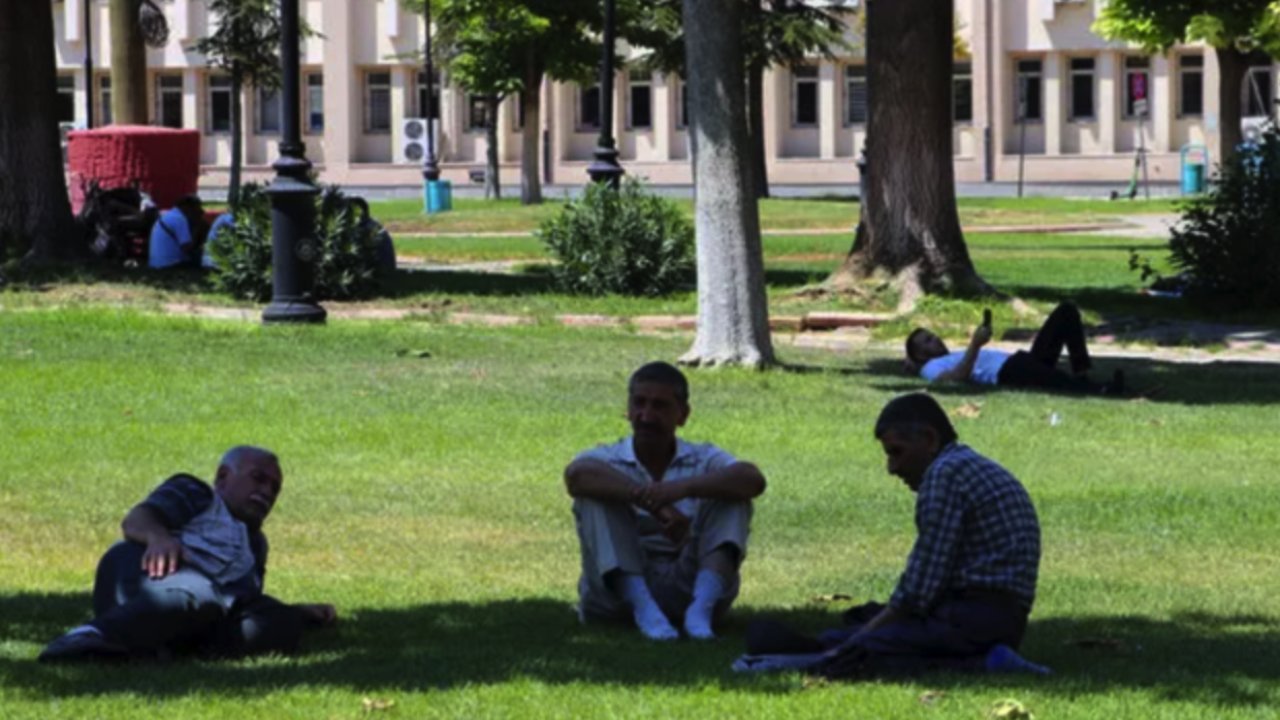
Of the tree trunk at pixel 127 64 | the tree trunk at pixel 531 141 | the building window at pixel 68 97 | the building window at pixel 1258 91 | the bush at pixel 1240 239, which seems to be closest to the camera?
the bush at pixel 1240 239

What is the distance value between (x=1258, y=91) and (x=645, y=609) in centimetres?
6173

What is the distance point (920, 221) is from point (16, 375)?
9.24 meters

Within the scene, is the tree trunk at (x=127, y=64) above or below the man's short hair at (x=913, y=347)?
above

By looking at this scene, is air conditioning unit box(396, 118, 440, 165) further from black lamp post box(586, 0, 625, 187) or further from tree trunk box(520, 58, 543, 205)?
black lamp post box(586, 0, 625, 187)

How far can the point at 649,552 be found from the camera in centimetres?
981

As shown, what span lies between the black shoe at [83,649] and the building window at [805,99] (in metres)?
66.3

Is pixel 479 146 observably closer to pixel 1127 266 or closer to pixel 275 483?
pixel 1127 266

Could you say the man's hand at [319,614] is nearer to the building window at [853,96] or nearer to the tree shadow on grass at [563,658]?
the tree shadow on grass at [563,658]

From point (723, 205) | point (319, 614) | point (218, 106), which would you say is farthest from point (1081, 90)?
point (319, 614)

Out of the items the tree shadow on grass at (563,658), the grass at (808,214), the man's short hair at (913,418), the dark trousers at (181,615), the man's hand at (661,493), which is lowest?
the tree shadow on grass at (563,658)

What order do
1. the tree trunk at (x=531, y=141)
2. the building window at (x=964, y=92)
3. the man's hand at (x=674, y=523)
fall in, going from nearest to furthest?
the man's hand at (x=674, y=523), the tree trunk at (x=531, y=141), the building window at (x=964, y=92)

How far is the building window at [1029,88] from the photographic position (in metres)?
72.4

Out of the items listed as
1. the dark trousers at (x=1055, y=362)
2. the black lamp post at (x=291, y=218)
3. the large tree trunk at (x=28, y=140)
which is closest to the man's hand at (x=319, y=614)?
the dark trousers at (x=1055, y=362)

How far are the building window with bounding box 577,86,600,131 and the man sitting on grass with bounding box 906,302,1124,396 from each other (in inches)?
2191
